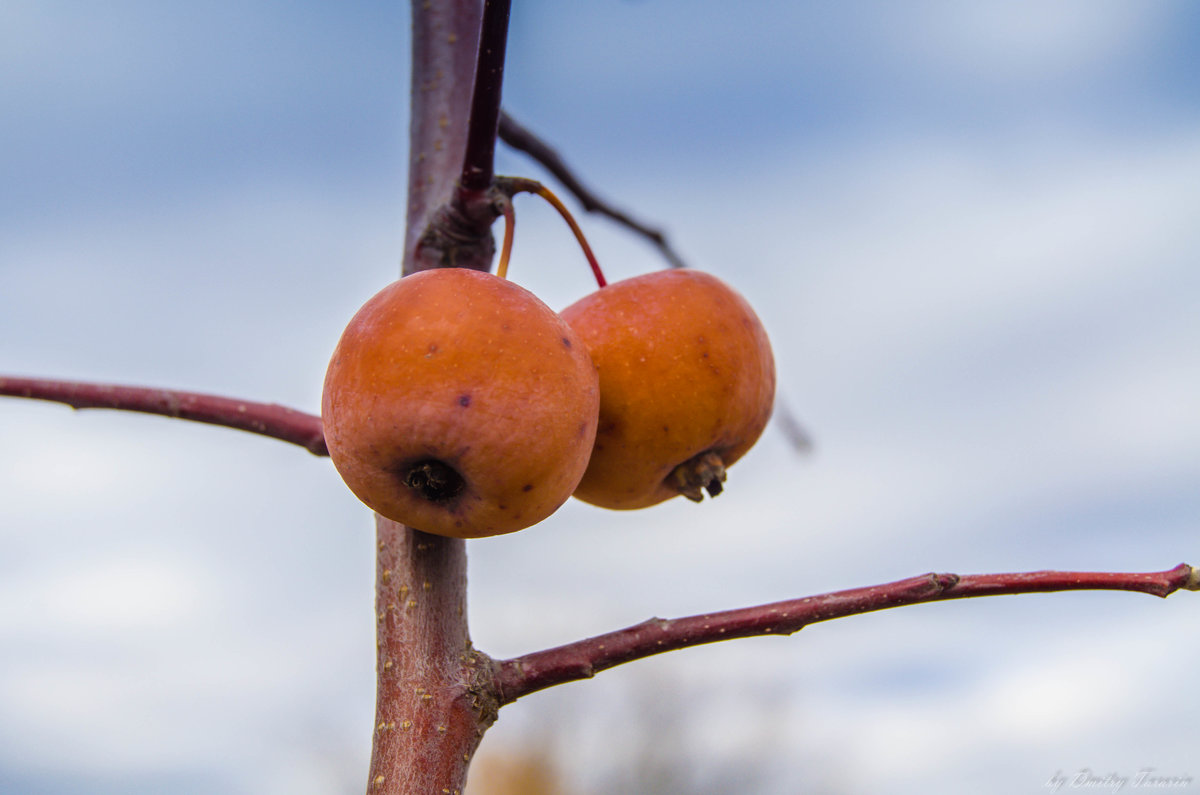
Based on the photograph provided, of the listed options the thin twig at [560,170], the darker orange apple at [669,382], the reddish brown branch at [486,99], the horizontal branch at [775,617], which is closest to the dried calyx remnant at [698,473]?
the darker orange apple at [669,382]

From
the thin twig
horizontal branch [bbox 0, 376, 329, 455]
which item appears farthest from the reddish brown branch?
the thin twig

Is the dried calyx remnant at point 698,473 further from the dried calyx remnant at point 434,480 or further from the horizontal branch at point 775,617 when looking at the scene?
the dried calyx remnant at point 434,480

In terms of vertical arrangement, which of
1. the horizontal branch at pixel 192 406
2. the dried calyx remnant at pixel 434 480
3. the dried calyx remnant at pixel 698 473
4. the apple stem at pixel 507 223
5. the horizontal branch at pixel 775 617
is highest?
the apple stem at pixel 507 223

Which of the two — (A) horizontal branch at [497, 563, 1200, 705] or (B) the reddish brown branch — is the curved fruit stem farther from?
(A) horizontal branch at [497, 563, 1200, 705]

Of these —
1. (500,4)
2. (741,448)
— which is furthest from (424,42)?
(741,448)

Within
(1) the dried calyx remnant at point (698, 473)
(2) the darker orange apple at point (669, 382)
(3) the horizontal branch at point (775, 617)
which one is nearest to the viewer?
(3) the horizontal branch at point (775, 617)

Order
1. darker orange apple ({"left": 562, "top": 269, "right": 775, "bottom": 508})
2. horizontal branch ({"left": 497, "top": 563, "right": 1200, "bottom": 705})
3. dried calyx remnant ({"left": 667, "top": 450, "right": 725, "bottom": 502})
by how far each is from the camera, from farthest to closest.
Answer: dried calyx remnant ({"left": 667, "top": 450, "right": 725, "bottom": 502}) → darker orange apple ({"left": 562, "top": 269, "right": 775, "bottom": 508}) → horizontal branch ({"left": 497, "top": 563, "right": 1200, "bottom": 705})

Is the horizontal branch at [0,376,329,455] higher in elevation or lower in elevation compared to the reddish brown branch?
lower
